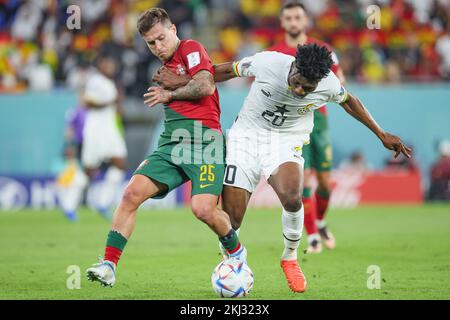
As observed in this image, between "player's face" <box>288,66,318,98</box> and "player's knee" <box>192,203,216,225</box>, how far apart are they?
121 cm

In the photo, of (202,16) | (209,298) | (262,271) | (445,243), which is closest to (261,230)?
(445,243)

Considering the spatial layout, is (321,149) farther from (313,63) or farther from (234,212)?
(313,63)

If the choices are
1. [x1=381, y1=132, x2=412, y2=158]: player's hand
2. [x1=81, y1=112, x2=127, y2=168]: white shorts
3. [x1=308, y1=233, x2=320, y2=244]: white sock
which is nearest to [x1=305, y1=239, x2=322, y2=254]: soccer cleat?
[x1=308, y1=233, x2=320, y2=244]: white sock

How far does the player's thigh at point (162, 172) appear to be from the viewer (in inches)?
303

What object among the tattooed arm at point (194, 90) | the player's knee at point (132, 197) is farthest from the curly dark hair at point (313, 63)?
the player's knee at point (132, 197)

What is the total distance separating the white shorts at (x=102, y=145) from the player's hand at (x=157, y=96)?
820 cm

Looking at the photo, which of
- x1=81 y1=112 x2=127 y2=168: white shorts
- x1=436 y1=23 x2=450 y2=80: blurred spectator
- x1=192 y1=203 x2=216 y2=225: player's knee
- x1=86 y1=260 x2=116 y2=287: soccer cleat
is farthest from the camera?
x1=436 y1=23 x2=450 y2=80: blurred spectator

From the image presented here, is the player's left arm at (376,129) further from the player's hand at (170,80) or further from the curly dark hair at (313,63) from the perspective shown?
the player's hand at (170,80)

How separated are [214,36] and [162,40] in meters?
14.8

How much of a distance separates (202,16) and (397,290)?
15793 mm

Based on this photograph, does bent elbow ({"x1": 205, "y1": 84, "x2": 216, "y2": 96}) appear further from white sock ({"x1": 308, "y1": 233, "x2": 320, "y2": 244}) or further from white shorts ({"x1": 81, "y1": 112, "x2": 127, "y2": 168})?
white shorts ({"x1": 81, "y1": 112, "x2": 127, "y2": 168})

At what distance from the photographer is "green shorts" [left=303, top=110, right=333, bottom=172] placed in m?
11.0

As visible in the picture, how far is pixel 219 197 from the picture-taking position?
8055 millimetres

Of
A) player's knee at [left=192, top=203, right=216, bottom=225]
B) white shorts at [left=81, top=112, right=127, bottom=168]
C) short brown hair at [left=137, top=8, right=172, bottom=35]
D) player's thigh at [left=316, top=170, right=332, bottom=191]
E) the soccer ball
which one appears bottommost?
the soccer ball
